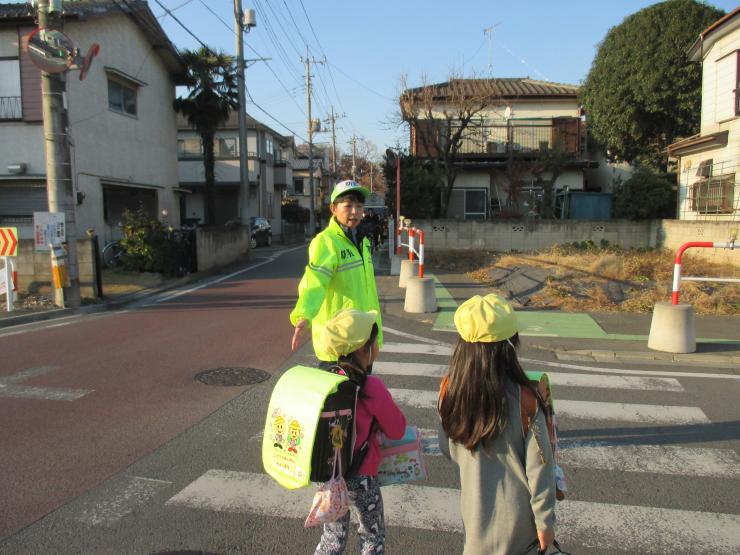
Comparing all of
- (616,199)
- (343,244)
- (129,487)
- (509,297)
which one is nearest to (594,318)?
(509,297)

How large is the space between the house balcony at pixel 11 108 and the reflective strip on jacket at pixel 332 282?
16517mm

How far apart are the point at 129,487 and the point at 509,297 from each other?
342 inches

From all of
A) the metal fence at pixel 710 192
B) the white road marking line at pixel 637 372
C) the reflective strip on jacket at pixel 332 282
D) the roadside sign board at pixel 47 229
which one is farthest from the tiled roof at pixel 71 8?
the metal fence at pixel 710 192

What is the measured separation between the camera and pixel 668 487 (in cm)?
377

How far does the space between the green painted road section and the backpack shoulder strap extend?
6373 millimetres

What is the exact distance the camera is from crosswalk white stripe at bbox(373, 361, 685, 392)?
5996 millimetres

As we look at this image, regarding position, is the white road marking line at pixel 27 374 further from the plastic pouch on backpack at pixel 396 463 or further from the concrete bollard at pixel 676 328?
the concrete bollard at pixel 676 328

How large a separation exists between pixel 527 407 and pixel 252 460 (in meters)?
2.62

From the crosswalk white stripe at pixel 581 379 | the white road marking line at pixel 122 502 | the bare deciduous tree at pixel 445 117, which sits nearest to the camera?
the white road marking line at pixel 122 502

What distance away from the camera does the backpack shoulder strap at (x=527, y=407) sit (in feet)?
7.16

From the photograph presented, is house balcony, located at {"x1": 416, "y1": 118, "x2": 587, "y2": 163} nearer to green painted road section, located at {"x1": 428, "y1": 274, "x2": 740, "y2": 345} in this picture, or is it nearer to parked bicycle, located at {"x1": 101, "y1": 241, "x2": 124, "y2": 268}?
parked bicycle, located at {"x1": 101, "y1": 241, "x2": 124, "y2": 268}

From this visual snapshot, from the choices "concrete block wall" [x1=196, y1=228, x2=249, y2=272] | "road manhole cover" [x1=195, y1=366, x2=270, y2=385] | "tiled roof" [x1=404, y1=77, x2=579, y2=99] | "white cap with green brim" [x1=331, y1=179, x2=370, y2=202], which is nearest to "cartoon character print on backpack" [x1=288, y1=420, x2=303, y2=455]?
"white cap with green brim" [x1=331, y1=179, x2=370, y2=202]

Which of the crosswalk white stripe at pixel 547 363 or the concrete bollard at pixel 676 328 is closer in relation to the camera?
the crosswalk white stripe at pixel 547 363

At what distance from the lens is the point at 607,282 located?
1126 cm
